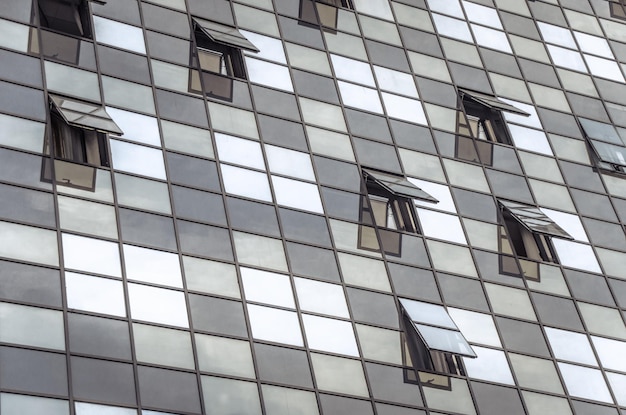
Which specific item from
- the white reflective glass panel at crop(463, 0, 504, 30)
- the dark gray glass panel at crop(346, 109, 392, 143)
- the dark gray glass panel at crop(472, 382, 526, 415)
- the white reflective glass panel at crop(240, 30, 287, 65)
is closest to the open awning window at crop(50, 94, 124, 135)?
the white reflective glass panel at crop(240, 30, 287, 65)

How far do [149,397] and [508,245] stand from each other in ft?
50.2

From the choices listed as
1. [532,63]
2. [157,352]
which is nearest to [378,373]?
[157,352]

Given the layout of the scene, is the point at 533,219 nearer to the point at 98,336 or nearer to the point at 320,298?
the point at 320,298

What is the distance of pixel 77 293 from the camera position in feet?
112

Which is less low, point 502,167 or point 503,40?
point 503,40

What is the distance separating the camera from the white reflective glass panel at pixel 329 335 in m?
37.2

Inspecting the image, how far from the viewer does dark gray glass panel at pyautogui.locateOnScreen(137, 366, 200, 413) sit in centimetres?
3322

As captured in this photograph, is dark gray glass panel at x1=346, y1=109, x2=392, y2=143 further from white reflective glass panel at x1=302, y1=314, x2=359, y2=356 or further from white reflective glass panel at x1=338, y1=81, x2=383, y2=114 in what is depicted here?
white reflective glass panel at x1=302, y1=314, x2=359, y2=356

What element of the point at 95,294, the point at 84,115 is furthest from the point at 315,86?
the point at 95,294

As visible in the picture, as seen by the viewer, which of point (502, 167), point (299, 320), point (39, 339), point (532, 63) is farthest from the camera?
point (532, 63)

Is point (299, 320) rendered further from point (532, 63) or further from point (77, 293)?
point (532, 63)

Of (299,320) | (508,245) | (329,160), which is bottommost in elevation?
(299,320)

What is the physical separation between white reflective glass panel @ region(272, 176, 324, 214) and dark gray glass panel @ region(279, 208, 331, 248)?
33cm

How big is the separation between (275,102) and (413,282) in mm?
7698
